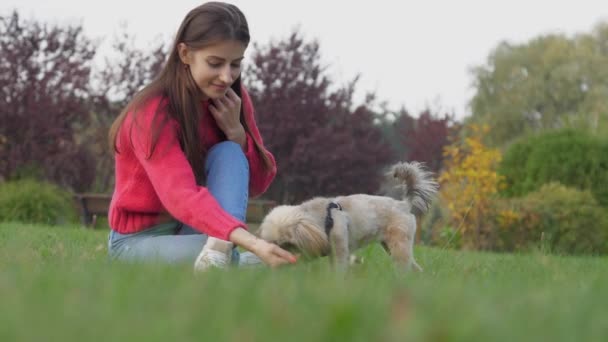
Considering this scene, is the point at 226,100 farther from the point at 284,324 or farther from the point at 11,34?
the point at 11,34

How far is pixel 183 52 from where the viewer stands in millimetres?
4574

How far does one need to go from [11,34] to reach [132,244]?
51.7 feet

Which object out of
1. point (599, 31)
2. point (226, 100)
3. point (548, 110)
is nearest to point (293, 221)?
point (226, 100)

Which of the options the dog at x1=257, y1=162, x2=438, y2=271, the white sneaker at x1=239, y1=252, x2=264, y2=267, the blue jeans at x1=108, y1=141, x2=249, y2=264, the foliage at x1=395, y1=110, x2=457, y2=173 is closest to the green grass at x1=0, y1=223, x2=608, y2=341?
the blue jeans at x1=108, y1=141, x2=249, y2=264

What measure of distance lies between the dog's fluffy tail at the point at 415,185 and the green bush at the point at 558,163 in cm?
1018

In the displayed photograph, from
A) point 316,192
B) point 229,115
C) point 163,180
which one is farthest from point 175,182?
point 316,192

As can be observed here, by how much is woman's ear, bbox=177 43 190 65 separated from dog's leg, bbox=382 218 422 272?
212 cm

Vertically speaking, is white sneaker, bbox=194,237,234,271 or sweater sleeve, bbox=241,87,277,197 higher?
sweater sleeve, bbox=241,87,277,197

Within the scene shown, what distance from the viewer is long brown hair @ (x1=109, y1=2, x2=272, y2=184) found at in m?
4.42

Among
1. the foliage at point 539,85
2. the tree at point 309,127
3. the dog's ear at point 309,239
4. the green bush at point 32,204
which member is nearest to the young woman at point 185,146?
the dog's ear at point 309,239

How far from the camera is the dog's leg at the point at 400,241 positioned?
18.8 ft

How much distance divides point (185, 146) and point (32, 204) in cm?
996

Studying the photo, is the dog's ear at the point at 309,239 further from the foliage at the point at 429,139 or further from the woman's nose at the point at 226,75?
the foliage at the point at 429,139

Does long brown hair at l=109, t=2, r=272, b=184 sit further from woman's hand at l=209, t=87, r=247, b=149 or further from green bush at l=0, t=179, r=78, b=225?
green bush at l=0, t=179, r=78, b=225
